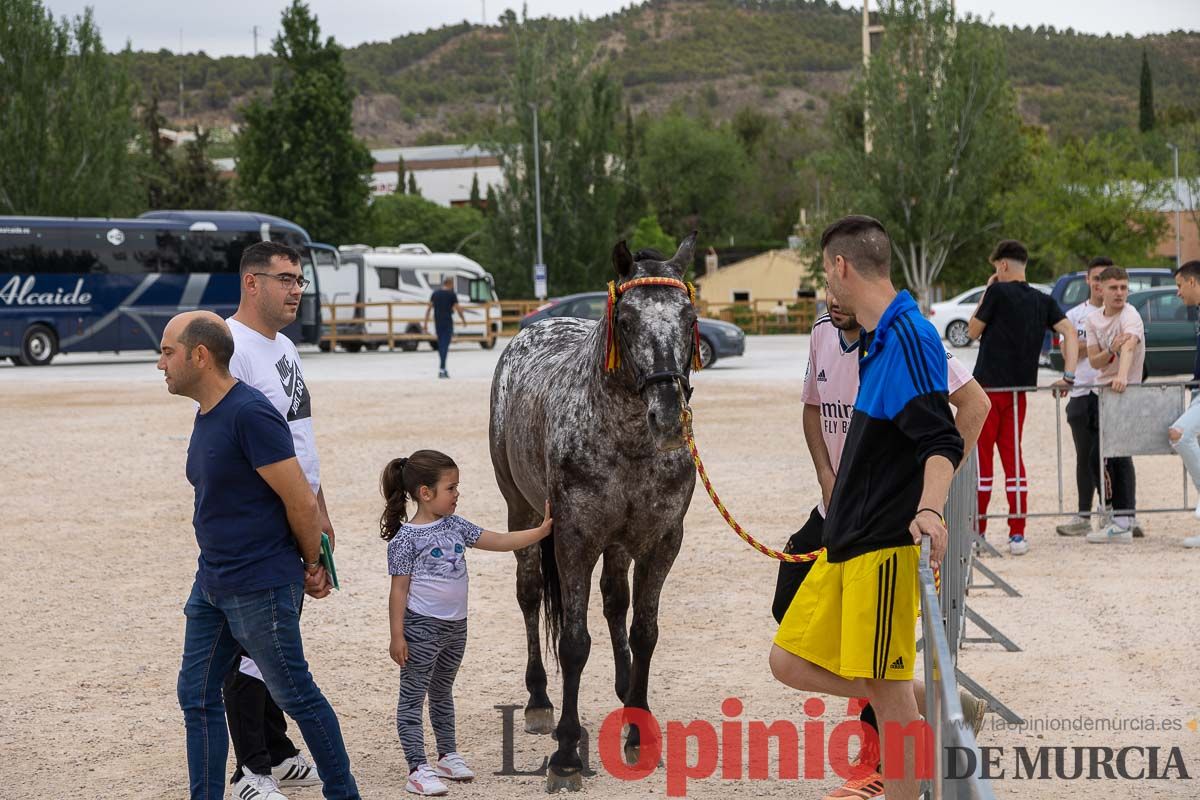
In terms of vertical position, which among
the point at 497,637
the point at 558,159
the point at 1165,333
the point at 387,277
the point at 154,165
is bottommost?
the point at 497,637

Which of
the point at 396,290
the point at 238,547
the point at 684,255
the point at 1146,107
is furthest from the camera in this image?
the point at 1146,107

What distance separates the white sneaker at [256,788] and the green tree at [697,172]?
321 feet

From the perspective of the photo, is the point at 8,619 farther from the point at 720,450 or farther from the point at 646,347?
the point at 720,450

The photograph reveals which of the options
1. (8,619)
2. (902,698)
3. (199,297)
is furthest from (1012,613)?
(199,297)

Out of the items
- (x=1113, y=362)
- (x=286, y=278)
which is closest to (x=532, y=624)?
(x=286, y=278)

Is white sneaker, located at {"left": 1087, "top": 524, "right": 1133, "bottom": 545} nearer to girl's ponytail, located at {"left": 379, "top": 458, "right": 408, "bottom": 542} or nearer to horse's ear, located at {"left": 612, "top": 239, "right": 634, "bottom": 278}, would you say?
horse's ear, located at {"left": 612, "top": 239, "right": 634, "bottom": 278}

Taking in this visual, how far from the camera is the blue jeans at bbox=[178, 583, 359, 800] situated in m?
4.38

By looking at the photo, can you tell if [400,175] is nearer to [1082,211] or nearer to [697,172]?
[697,172]

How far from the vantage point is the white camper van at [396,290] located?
42219mm

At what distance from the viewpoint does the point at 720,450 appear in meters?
15.3

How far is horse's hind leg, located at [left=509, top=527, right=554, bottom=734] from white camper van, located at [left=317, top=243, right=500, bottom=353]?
34826 mm

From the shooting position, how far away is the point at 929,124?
166 feet

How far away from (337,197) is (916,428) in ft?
200

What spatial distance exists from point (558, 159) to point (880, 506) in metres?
54.1
